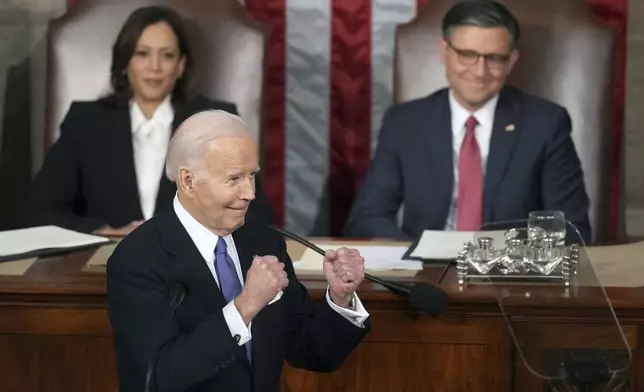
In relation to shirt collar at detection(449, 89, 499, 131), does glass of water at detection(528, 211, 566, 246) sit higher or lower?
lower

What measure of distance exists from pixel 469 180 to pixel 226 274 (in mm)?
1978

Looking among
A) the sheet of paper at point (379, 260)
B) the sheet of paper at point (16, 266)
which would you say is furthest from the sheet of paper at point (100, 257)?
the sheet of paper at point (379, 260)

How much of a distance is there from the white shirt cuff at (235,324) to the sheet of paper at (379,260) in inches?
37.8

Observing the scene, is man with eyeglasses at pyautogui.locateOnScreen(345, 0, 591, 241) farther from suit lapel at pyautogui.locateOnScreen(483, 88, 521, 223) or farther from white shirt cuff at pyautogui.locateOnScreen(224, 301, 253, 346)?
white shirt cuff at pyautogui.locateOnScreen(224, 301, 253, 346)

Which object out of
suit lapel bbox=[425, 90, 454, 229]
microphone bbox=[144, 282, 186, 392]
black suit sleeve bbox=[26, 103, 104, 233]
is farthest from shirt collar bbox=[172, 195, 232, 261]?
suit lapel bbox=[425, 90, 454, 229]

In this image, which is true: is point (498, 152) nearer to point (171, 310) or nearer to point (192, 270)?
point (192, 270)

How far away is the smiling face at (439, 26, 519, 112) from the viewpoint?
4098mm

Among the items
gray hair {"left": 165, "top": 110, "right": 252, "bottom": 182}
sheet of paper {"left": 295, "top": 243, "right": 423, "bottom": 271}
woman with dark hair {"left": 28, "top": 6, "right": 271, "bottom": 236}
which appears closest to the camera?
gray hair {"left": 165, "top": 110, "right": 252, "bottom": 182}

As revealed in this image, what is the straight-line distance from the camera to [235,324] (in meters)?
2.07

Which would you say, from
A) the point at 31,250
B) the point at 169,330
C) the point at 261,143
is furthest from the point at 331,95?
the point at 169,330

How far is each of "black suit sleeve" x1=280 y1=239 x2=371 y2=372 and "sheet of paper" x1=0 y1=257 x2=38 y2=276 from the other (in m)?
0.88

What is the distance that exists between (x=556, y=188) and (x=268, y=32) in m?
1.08

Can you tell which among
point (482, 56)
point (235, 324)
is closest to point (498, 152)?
point (482, 56)

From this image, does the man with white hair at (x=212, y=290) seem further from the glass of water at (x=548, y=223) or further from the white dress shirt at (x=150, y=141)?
the white dress shirt at (x=150, y=141)
